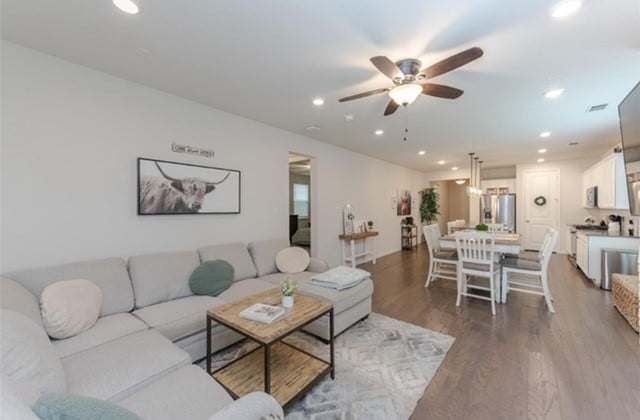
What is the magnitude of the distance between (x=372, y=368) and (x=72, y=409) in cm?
198

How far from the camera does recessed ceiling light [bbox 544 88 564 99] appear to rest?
2.80 meters

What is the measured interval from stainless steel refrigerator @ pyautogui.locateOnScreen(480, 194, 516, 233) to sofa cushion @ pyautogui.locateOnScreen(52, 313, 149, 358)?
8.51 metres

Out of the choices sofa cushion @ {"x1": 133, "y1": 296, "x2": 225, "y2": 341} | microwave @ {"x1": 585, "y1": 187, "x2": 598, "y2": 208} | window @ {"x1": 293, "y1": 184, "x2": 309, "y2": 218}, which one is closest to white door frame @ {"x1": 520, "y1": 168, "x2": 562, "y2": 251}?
microwave @ {"x1": 585, "y1": 187, "x2": 598, "y2": 208}

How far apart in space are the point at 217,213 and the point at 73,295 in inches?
63.6

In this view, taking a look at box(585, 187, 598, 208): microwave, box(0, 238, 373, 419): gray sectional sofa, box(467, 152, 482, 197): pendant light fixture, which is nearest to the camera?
box(0, 238, 373, 419): gray sectional sofa

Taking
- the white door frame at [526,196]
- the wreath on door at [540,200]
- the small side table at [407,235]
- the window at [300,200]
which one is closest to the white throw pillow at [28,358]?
the small side table at [407,235]

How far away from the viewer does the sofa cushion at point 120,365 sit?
4.41ft

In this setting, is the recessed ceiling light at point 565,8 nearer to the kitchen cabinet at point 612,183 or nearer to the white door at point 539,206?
the kitchen cabinet at point 612,183

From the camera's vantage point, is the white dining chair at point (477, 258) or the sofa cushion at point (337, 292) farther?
the white dining chair at point (477, 258)

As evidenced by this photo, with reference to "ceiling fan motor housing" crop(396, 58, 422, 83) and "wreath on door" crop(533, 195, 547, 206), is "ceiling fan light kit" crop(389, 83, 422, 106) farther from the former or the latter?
"wreath on door" crop(533, 195, 547, 206)

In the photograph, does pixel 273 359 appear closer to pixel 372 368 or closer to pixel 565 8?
pixel 372 368

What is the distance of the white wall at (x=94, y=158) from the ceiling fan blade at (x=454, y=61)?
8.34ft

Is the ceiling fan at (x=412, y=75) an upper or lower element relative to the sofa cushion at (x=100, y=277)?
upper

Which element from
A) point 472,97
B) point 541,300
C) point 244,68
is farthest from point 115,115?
point 541,300
